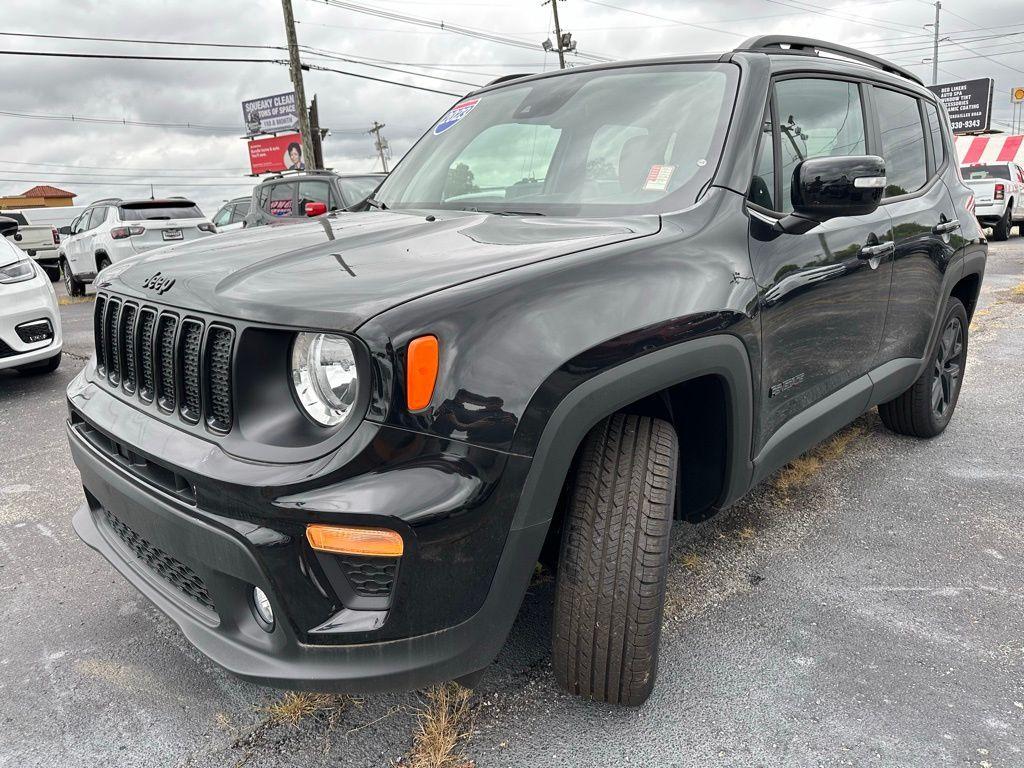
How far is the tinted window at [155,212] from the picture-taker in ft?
38.6

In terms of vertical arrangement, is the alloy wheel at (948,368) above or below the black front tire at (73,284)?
above

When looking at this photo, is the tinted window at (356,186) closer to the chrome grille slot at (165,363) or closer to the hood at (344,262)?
the hood at (344,262)

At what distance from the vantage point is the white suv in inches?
450

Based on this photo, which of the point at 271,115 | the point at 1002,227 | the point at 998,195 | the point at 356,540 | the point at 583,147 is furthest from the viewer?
the point at 271,115

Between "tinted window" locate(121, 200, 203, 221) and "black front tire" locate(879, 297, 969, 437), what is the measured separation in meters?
10.7

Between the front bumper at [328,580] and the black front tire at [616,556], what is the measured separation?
205 mm

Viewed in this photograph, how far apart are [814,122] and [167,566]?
250 cm

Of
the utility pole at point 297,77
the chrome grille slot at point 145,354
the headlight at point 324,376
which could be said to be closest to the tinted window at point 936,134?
the headlight at point 324,376

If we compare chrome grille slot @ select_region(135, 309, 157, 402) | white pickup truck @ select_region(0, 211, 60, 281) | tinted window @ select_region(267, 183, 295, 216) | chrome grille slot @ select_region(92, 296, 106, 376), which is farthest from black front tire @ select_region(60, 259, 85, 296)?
chrome grille slot @ select_region(135, 309, 157, 402)

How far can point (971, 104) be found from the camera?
42.6 meters

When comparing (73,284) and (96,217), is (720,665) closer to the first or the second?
(96,217)

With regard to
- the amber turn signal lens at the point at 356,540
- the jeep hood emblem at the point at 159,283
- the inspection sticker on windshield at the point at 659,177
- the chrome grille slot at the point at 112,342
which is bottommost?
the amber turn signal lens at the point at 356,540

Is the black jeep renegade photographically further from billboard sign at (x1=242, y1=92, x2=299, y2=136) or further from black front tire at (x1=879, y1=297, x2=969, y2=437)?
billboard sign at (x1=242, y1=92, x2=299, y2=136)

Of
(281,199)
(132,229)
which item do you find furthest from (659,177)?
(132,229)
